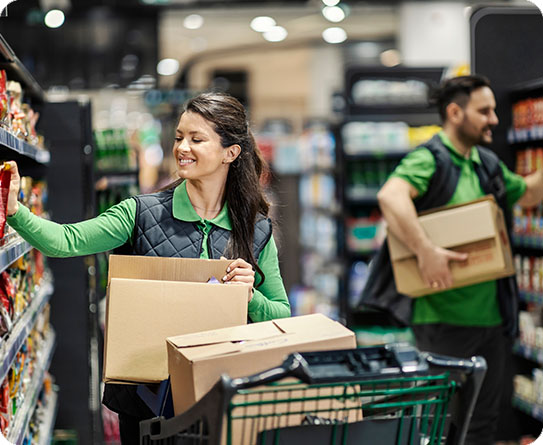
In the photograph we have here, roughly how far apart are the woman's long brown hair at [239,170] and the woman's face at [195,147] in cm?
2

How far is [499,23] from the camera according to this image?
4781 millimetres

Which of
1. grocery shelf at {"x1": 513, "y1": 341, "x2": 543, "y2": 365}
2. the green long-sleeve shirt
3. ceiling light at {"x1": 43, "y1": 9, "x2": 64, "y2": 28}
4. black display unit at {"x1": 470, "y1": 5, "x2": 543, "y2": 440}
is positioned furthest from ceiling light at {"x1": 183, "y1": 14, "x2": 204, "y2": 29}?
the green long-sleeve shirt

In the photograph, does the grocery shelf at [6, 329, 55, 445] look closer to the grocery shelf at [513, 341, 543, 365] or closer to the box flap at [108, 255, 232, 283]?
the box flap at [108, 255, 232, 283]

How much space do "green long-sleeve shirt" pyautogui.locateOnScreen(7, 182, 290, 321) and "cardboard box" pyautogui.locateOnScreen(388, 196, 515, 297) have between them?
1.48 meters

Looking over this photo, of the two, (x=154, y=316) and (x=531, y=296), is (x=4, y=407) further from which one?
(x=531, y=296)

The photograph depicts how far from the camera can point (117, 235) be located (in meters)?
2.38

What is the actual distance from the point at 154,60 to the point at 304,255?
3669 mm

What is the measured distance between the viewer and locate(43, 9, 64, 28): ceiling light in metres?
11.2

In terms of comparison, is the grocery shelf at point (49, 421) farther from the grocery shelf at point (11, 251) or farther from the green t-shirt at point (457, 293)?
the green t-shirt at point (457, 293)

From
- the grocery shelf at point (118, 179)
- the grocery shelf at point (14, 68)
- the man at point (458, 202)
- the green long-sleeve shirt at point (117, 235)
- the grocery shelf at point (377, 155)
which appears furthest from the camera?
the grocery shelf at point (377, 155)

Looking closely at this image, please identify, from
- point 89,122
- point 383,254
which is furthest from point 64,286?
point 383,254

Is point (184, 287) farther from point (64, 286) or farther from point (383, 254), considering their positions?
point (64, 286)

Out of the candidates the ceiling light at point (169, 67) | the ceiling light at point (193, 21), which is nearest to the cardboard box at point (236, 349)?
the ceiling light at point (193, 21)

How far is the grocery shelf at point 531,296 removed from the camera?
4758mm
